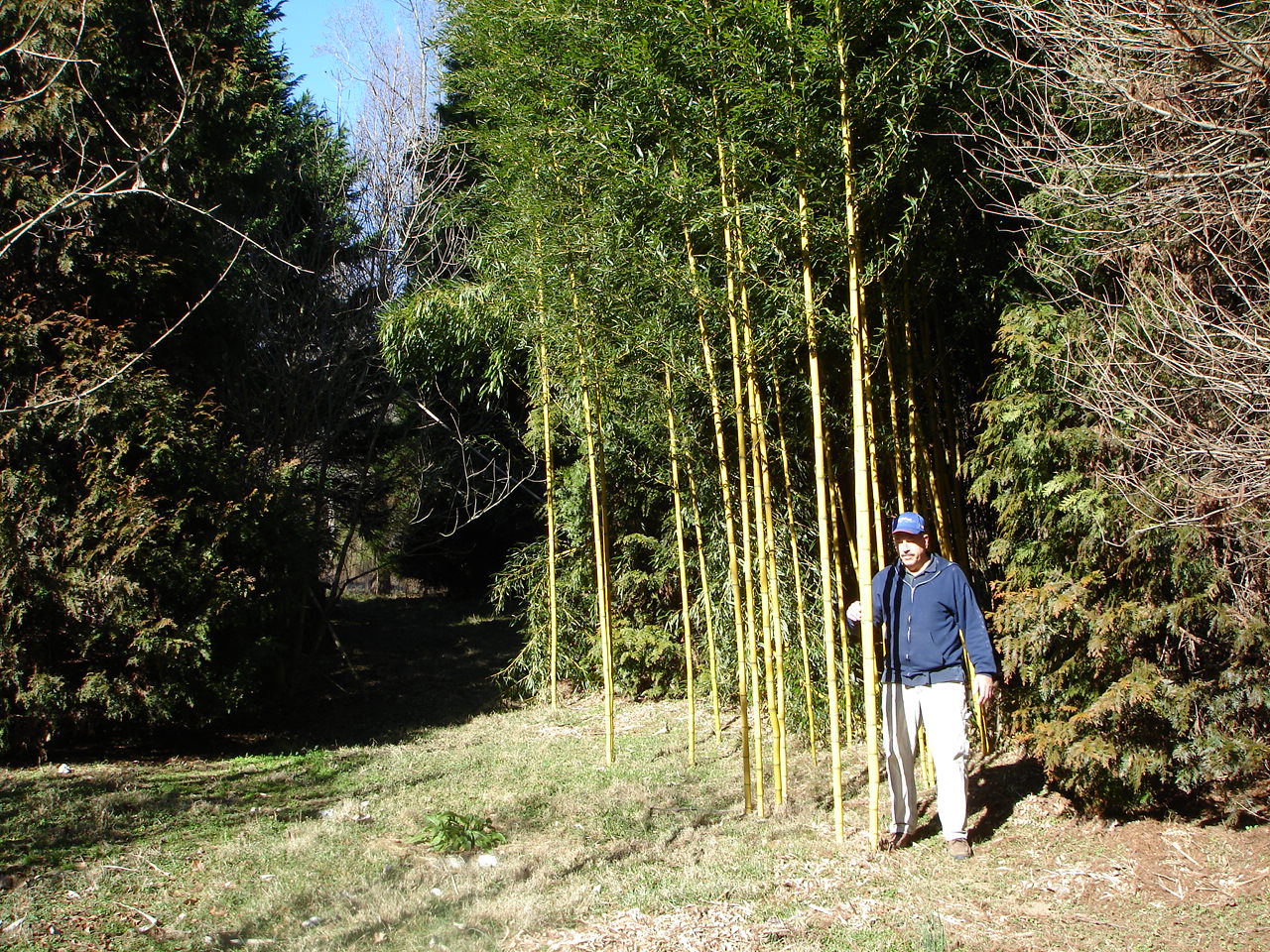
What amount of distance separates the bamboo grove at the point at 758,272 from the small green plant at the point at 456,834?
1200mm

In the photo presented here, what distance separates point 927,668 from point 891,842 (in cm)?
73

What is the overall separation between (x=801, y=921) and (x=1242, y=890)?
1.54m

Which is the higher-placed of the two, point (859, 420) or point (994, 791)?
point (859, 420)

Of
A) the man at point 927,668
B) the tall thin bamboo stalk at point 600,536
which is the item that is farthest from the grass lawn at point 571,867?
the tall thin bamboo stalk at point 600,536

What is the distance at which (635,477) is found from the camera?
25.3 feet

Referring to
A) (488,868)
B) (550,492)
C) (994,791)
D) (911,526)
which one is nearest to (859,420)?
(911,526)

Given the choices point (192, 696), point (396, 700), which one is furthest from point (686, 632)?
point (396, 700)

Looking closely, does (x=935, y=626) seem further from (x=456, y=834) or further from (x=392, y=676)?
(x=392, y=676)

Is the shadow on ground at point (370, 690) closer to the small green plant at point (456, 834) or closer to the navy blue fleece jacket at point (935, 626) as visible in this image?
the small green plant at point (456, 834)

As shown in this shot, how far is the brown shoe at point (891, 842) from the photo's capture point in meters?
3.82

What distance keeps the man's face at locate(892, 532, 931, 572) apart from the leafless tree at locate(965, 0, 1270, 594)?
0.77 metres

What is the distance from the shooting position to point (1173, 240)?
3586 millimetres

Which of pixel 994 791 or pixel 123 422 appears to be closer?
pixel 994 791

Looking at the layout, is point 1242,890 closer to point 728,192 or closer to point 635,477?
point 728,192
